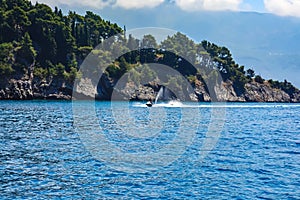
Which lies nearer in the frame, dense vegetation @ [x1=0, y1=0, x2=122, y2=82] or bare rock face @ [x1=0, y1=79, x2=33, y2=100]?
bare rock face @ [x1=0, y1=79, x2=33, y2=100]

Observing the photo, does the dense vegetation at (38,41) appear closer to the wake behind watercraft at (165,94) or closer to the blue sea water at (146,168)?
the wake behind watercraft at (165,94)

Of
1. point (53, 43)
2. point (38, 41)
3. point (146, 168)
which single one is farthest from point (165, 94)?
point (146, 168)

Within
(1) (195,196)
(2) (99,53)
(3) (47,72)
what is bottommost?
(1) (195,196)

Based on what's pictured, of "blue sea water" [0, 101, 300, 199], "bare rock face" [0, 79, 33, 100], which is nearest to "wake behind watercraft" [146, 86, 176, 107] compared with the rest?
"bare rock face" [0, 79, 33, 100]

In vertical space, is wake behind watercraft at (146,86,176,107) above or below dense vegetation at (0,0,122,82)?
below

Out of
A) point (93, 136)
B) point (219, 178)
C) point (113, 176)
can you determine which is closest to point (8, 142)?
point (93, 136)

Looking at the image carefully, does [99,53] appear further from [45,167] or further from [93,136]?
[45,167]

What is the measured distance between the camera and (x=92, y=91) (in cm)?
15450

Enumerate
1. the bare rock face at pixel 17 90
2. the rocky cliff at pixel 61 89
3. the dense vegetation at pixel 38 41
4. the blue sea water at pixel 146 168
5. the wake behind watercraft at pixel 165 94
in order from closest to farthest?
the blue sea water at pixel 146 168 → the bare rock face at pixel 17 90 → the rocky cliff at pixel 61 89 → the dense vegetation at pixel 38 41 → the wake behind watercraft at pixel 165 94

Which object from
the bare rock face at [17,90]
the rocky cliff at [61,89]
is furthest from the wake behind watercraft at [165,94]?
the bare rock face at [17,90]

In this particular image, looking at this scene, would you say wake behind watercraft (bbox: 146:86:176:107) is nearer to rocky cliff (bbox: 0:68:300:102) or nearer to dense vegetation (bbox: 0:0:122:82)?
rocky cliff (bbox: 0:68:300:102)

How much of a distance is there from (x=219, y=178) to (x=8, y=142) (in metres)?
20.7

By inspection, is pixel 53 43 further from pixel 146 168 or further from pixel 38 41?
pixel 146 168

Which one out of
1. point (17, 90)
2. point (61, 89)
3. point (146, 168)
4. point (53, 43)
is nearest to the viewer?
point (146, 168)
